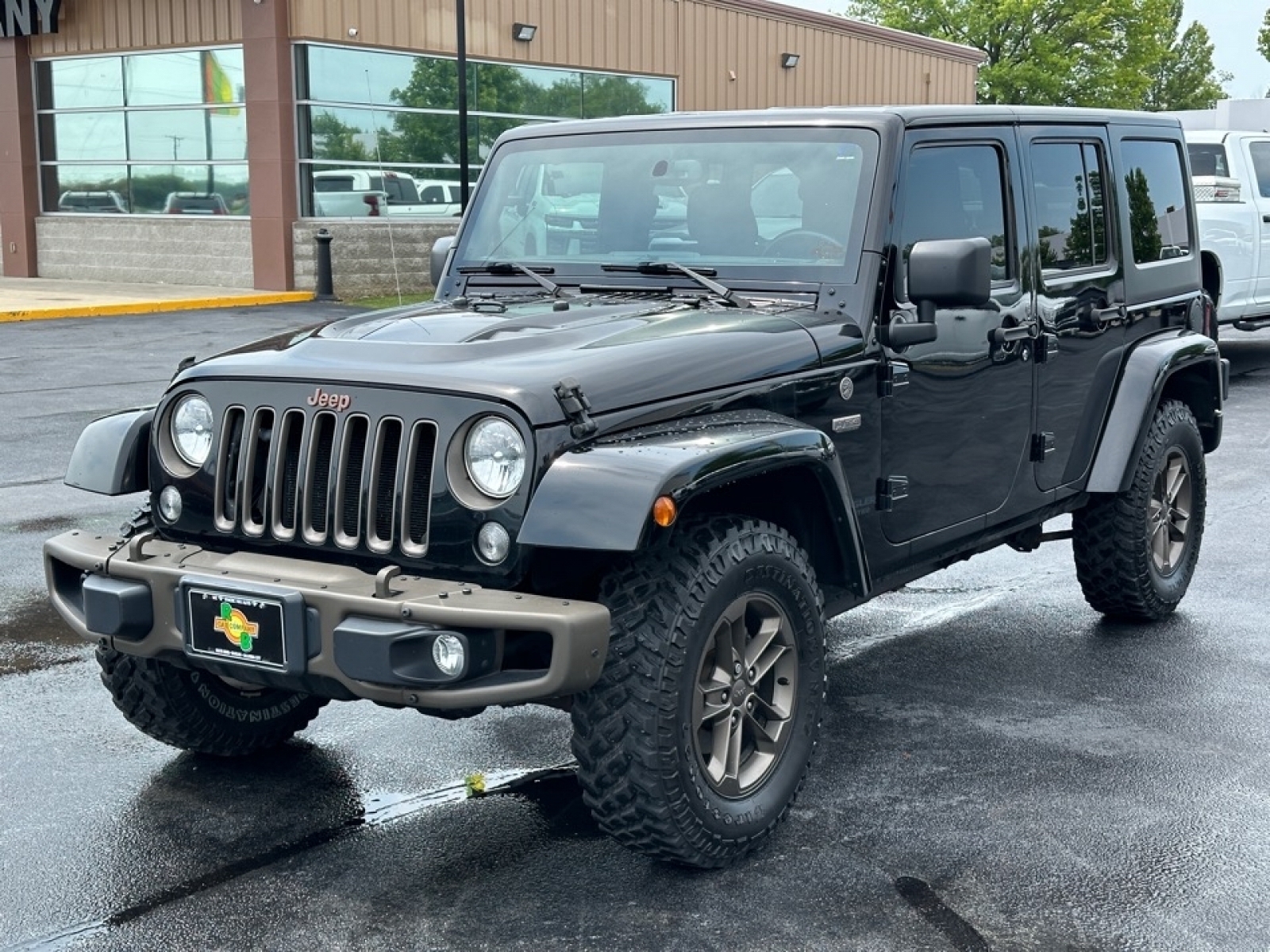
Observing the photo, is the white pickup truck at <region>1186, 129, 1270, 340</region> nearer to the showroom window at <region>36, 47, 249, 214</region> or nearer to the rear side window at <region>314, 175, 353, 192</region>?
the rear side window at <region>314, 175, 353, 192</region>

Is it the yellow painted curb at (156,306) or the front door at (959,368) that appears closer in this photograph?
the front door at (959,368)

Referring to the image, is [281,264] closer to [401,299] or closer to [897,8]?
[401,299]

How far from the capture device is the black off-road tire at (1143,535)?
6.12 meters

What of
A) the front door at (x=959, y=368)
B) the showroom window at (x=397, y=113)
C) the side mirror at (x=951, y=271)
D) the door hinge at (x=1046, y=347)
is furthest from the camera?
the showroom window at (x=397, y=113)

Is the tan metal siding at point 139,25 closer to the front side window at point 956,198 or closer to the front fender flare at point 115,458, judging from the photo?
the front side window at point 956,198

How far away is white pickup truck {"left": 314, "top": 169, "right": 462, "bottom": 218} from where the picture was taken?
22703 millimetres

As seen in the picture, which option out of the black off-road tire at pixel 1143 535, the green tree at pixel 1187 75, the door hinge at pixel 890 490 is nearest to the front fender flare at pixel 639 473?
the door hinge at pixel 890 490

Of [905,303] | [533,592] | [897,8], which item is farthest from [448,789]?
[897,8]

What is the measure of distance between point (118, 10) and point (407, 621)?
73.2 ft

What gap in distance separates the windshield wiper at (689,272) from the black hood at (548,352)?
0.06m

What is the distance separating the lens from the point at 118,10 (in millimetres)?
23594

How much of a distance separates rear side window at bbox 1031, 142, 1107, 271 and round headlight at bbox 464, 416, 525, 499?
2549 mm

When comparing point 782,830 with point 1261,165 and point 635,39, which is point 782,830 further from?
point 635,39

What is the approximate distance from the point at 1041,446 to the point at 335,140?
60.7 feet
